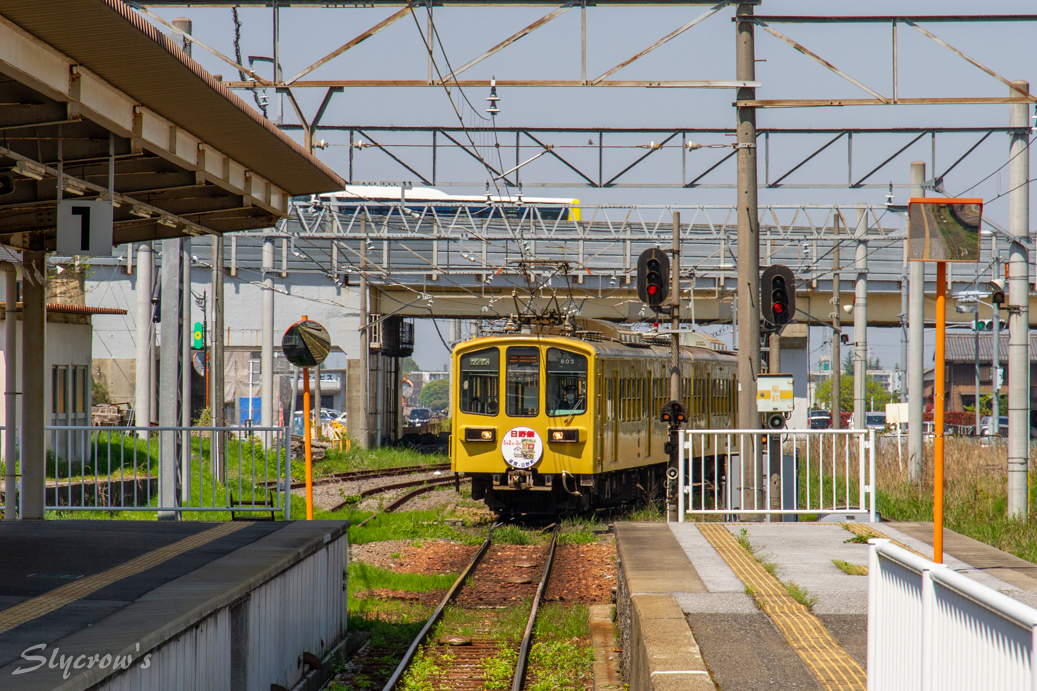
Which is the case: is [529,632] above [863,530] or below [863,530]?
below

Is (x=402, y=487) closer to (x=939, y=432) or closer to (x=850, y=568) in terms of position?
(x=850, y=568)

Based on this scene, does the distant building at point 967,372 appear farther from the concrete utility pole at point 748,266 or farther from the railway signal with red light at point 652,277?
the concrete utility pole at point 748,266

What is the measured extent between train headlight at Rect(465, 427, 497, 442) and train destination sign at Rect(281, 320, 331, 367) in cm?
519

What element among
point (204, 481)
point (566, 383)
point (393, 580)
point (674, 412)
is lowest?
point (393, 580)

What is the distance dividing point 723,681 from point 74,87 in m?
4.56

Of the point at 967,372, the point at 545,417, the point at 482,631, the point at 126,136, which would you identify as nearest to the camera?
the point at 126,136

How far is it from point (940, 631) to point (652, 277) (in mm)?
11041

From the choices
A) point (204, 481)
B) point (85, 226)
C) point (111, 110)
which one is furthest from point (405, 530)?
point (111, 110)

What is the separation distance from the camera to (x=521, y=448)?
16.1 metres

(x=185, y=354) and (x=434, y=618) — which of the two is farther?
(x=185, y=354)

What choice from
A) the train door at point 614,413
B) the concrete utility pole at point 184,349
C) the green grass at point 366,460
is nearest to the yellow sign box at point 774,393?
the train door at point 614,413

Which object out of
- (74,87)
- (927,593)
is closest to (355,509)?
(74,87)

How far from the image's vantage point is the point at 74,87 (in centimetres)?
584

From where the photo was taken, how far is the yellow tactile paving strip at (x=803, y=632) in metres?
5.02
